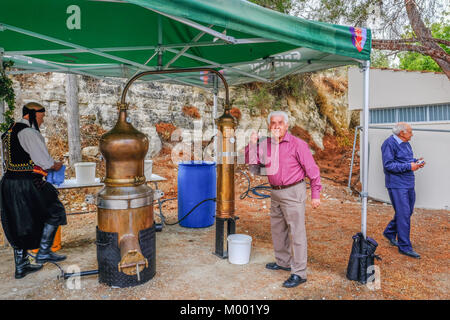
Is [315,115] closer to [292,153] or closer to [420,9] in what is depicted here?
[420,9]

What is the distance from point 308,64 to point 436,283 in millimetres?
3165

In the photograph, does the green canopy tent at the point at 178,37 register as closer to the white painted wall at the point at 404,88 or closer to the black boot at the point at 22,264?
Result: the black boot at the point at 22,264

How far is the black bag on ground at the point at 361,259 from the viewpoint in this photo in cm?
338

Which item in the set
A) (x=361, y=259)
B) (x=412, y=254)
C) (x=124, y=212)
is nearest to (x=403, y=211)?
(x=412, y=254)

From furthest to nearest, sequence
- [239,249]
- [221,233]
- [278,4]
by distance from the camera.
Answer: [278,4] → [221,233] → [239,249]

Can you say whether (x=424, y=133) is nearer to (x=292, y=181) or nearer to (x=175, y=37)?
(x=292, y=181)

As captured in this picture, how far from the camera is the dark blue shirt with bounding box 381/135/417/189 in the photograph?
4.17m

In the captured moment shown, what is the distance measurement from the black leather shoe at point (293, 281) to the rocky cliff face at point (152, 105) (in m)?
8.20

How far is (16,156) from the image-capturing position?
3.35 meters

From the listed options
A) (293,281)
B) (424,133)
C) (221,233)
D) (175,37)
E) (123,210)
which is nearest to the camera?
(123,210)

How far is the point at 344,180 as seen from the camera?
12.0m

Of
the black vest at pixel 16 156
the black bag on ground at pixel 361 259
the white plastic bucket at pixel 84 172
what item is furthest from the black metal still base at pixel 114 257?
the black bag on ground at pixel 361 259

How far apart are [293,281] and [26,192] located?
2.94 m

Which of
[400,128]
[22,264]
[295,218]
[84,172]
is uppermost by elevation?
[400,128]
